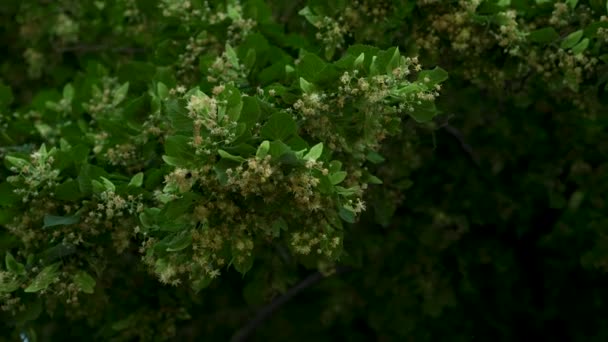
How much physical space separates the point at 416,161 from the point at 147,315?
7.88ft

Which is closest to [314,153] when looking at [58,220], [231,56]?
[231,56]

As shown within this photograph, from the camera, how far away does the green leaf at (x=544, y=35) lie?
6.39 m

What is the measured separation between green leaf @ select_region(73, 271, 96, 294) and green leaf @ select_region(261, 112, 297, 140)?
1.60 meters

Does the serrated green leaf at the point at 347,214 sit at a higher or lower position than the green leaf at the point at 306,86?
lower

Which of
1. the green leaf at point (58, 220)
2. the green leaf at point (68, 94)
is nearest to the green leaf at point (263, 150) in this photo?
the green leaf at point (58, 220)

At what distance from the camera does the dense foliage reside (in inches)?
207

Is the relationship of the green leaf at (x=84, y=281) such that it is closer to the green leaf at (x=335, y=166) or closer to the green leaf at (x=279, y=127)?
the green leaf at (x=279, y=127)

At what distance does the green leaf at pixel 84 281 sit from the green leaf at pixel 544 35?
3.26 meters

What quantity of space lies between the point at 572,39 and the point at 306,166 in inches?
92.9

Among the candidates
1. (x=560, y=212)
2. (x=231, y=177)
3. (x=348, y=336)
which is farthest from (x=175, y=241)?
(x=348, y=336)

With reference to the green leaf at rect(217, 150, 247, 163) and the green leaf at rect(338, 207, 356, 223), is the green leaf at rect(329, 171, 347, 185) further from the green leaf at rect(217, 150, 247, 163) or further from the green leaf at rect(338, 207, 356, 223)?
the green leaf at rect(217, 150, 247, 163)

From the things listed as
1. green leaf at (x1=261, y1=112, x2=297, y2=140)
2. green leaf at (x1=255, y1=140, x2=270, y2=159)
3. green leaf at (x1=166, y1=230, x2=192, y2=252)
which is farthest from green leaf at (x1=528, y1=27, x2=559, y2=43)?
green leaf at (x1=166, y1=230, x2=192, y2=252)

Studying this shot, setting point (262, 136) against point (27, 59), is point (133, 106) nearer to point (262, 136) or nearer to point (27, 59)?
point (262, 136)

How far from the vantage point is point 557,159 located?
883 cm
